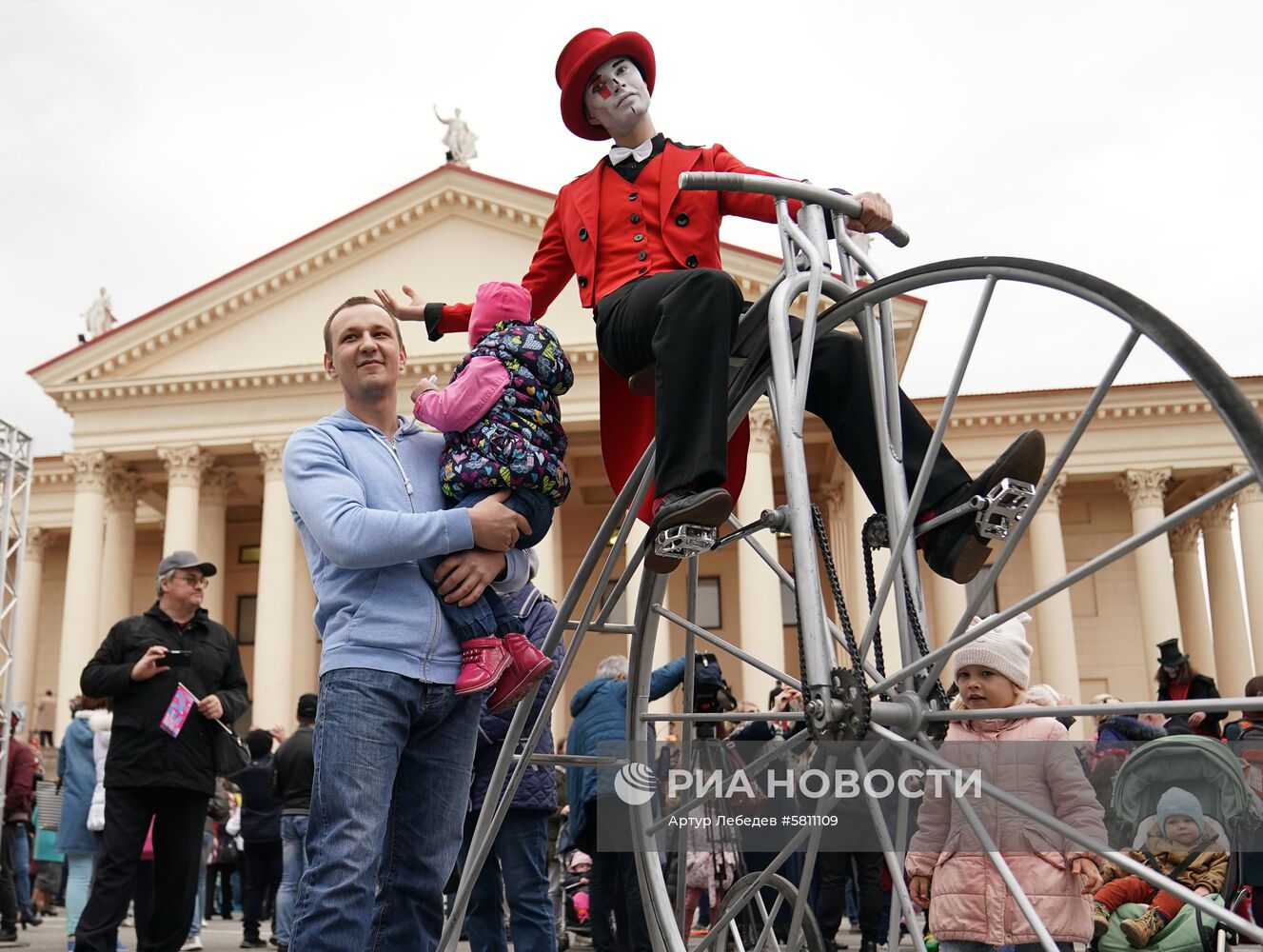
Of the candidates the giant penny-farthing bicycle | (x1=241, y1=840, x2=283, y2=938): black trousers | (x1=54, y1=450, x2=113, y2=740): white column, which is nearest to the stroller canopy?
the giant penny-farthing bicycle

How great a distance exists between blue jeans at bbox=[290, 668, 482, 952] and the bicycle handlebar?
4.64 ft

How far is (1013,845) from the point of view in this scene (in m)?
4.47

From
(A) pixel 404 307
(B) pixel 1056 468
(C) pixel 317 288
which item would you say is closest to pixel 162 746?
(A) pixel 404 307

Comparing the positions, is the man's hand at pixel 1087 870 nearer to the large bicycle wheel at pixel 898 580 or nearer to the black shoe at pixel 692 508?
the large bicycle wheel at pixel 898 580

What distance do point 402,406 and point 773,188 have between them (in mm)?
28793

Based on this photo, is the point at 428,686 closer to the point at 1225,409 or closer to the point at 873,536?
the point at 873,536

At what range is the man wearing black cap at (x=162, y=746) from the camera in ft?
20.3

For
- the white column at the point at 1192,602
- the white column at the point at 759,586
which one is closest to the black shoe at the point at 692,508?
the white column at the point at 759,586

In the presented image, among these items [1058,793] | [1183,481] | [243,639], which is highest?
[1183,481]

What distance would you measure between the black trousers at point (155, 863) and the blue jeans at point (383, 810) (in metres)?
3.33

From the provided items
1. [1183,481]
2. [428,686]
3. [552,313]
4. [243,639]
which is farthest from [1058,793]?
[243,639]

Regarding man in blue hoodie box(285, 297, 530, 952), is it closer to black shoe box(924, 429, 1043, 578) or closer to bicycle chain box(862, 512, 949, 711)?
bicycle chain box(862, 512, 949, 711)

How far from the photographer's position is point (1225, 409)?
1.89 m

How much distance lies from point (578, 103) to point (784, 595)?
35.8 metres
